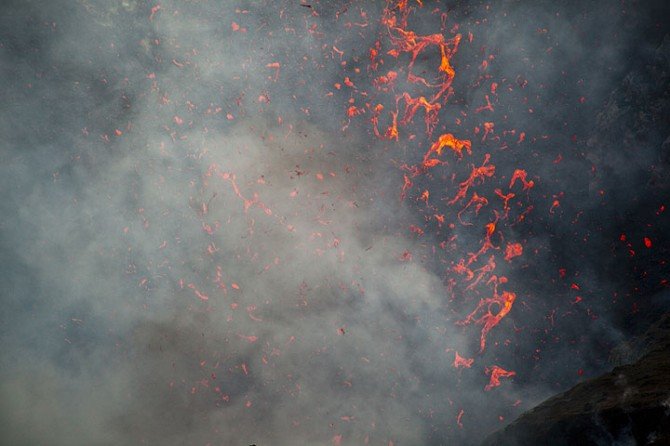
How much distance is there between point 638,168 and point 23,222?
15534 millimetres

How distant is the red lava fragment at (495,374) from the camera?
408 inches

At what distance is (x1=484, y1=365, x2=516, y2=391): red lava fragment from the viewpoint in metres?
10.4

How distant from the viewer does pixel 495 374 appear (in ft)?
34.3

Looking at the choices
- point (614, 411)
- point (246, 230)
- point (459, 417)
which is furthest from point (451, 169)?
point (614, 411)

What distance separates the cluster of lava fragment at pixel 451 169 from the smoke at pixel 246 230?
21cm

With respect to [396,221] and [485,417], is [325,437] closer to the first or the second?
[485,417]

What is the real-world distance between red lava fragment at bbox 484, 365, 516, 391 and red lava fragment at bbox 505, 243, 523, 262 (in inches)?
109

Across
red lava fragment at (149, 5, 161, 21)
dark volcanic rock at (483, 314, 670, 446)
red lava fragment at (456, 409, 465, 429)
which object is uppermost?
→ red lava fragment at (149, 5, 161, 21)

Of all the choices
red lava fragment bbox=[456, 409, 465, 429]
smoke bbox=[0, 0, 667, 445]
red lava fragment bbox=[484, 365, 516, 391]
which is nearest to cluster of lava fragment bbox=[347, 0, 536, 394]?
red lava fragment bbox=[484, 365, 516, 391]

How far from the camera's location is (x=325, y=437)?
10.9 m

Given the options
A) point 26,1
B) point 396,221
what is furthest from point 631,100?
point 26,1

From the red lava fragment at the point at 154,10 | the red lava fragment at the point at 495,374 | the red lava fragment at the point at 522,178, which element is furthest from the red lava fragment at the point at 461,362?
the red lava fragment at the point at 154,10

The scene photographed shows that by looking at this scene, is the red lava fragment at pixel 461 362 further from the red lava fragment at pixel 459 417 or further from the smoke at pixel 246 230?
the red lava fragment at pixel 459 417

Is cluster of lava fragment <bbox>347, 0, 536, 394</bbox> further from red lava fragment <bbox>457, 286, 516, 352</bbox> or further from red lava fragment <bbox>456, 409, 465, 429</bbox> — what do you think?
red lava fragment <bbox>456, 409, 465, 429</bbox>
